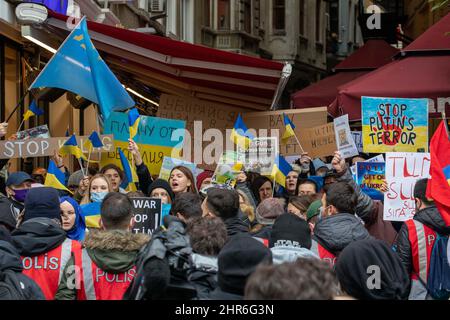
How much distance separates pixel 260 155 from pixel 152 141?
1204 millimetres

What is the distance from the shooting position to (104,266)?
235 inches

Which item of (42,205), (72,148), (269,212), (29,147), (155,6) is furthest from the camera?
(155,6)

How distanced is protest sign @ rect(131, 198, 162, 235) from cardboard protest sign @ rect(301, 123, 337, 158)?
464 cm

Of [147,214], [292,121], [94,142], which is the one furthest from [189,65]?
[147,214]

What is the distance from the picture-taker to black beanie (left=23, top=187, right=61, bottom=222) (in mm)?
6660

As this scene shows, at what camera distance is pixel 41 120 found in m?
16.8

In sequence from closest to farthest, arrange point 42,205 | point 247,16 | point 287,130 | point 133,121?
point 42,205
point 133,121
point 287,130
point 247,16

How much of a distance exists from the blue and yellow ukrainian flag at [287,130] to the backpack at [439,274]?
5912 millimetres

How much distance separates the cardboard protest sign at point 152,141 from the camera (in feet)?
36.0

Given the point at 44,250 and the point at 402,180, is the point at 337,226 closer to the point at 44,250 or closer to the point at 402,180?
the point at 402,180

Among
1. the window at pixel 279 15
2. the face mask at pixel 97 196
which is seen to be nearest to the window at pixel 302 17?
the window at pixel 279 15

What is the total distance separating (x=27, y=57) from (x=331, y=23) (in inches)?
1398

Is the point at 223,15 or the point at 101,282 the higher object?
the point at 223,15

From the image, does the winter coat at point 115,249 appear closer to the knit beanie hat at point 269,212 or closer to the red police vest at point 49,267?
the red police vest at point 49,267
